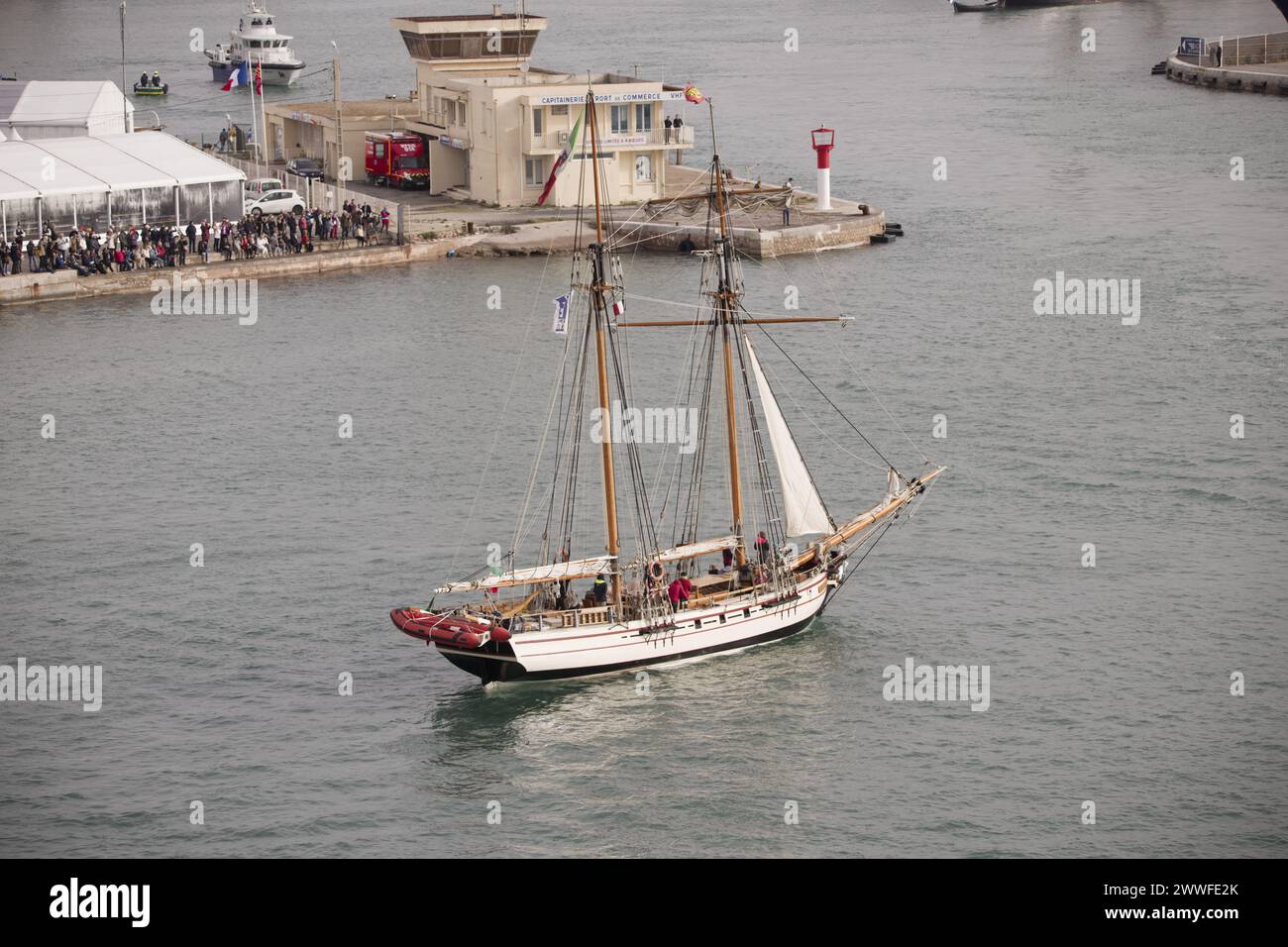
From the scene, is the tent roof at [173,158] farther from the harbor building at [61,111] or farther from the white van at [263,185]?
the harbor building at [61,111]

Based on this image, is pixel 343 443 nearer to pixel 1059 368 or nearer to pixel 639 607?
pixel 639 607

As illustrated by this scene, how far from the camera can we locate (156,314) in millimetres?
76875

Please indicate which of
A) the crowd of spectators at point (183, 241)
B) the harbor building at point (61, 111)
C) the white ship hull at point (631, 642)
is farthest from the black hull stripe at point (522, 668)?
the harbor building at point (61, 111)

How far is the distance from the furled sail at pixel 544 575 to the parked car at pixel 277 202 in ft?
156

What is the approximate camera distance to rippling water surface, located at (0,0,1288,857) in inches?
1508

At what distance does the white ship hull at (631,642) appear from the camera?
4209 centimetres

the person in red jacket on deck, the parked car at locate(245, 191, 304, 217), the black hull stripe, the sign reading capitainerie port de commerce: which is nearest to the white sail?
the black hull stripe

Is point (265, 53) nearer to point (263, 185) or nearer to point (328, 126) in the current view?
point (328, 126)

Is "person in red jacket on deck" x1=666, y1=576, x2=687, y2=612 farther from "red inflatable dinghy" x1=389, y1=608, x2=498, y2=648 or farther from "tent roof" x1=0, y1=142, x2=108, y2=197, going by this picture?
"tent roof" x1=0, y1=142, x2=108, y2=197

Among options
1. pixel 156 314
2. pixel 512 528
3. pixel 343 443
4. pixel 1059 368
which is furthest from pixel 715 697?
pixel 156 314

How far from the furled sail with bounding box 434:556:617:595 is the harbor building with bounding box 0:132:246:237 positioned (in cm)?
4367

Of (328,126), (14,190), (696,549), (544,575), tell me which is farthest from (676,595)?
(328,126)

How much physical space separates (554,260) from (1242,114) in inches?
2388

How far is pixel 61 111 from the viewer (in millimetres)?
97688
